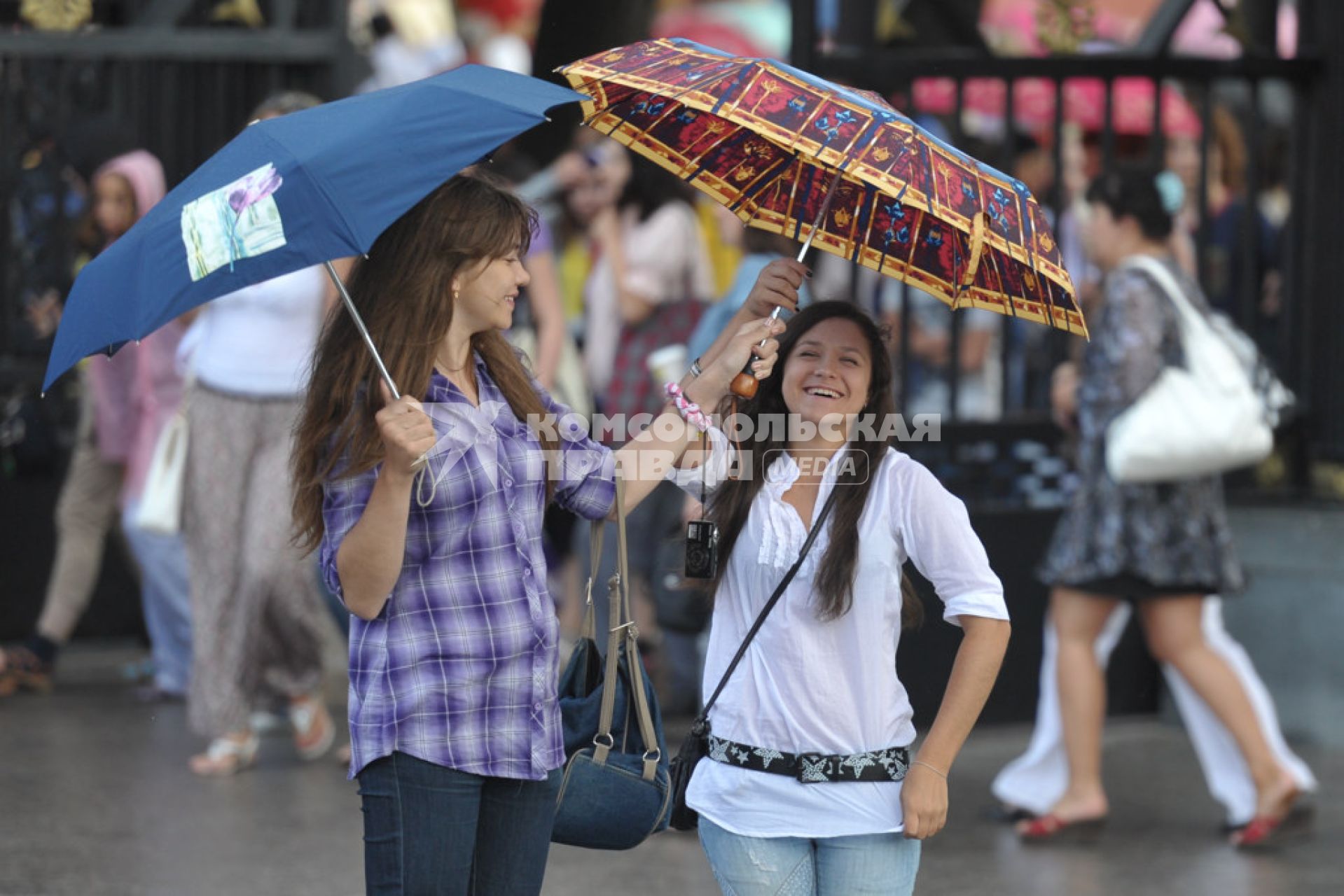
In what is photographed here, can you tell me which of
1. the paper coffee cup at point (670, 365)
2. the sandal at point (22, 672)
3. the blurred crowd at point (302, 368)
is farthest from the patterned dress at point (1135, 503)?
the sandal at point (22, 672)

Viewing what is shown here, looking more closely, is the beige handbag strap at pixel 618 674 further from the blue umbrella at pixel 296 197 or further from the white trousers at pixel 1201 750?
the white trousers at pixel 1201 750

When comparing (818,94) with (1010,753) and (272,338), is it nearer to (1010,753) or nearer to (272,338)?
(272,338)

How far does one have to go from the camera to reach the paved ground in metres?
5.64

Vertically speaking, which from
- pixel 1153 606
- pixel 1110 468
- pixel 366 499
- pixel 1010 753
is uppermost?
pixel 366 499

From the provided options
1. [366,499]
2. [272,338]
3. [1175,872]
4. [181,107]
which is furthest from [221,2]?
[366,499]

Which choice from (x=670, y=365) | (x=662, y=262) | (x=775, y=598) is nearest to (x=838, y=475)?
(x=775, y=598)

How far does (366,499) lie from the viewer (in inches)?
128

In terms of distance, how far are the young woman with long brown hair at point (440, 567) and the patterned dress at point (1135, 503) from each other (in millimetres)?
3145

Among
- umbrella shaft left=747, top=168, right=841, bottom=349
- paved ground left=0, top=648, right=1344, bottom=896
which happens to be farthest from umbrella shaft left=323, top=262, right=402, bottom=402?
paved ground left=0, top=648, right=1344, bottom=896

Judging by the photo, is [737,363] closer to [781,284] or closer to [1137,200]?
[781,284]

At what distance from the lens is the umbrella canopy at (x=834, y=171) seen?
329 centimetres

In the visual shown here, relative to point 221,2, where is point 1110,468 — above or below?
below

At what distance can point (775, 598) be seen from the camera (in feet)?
11.9

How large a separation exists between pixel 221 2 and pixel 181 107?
521 millimetres
